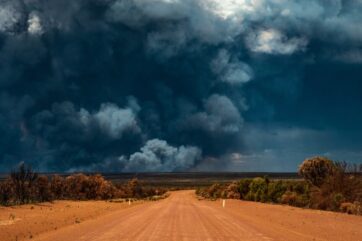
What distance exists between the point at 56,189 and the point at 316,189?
41075 mm

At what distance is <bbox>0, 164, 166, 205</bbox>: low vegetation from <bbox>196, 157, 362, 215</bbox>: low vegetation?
74.8ft

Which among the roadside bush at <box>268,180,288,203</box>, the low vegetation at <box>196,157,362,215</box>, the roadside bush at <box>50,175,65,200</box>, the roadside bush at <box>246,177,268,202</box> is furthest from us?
the roadside bush at <box>50,175,65,200</box>

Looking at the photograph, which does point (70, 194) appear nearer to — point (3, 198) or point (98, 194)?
point (98, 194)

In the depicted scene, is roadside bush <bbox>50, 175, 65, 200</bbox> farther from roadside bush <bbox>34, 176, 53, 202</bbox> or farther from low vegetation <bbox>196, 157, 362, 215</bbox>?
low vegetation <bbox>196, 157, 362, 215</bbox>

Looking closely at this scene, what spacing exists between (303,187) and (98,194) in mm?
41453

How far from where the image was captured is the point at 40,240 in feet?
70.2

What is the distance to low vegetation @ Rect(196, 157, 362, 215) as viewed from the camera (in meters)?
45.5

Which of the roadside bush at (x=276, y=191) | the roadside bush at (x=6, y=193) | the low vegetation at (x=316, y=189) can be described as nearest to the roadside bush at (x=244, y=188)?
the low vegetation at (x=316, y=189)

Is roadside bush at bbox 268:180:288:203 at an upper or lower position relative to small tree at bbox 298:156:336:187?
lower

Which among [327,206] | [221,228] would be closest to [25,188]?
[327,206]

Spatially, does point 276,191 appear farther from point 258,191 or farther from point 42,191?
point 42,191

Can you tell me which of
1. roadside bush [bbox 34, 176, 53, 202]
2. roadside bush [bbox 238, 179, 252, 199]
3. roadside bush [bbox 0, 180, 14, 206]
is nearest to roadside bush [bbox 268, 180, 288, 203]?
roadside bush [bbox 238, 179, 252, 199]

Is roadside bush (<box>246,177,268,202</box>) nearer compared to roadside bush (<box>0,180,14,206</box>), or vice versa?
roadside bush (<box>0,180,14,206</box>)

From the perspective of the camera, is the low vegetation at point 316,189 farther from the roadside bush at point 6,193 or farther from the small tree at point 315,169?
the roadside bush at point 6,193
